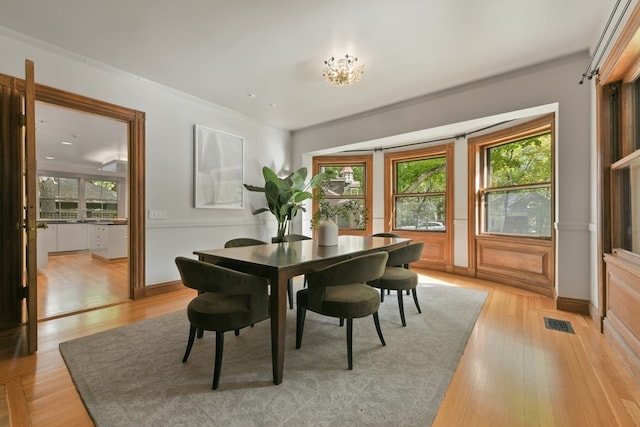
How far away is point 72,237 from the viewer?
7.42m

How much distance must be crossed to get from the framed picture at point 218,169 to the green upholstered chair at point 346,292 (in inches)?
107

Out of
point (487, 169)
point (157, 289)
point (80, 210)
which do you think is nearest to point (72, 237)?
point (80, 210)

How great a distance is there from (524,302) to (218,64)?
456cm

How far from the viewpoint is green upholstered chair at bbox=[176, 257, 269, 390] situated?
1.61 meters

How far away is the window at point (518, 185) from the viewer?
381 centimetres

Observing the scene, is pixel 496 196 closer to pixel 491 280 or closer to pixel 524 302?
pixel 491 280

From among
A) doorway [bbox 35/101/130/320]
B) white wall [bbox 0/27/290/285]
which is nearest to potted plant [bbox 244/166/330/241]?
white wall [bbox 0/27/290/285]

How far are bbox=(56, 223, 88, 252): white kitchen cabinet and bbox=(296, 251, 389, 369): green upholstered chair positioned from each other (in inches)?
331

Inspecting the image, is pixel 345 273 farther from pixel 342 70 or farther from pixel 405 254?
pixel 342 70

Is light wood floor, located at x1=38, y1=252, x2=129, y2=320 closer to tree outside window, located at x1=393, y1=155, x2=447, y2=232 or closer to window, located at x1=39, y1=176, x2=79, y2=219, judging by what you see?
window, located at x1=39, y1=176, x2=79, y2=219

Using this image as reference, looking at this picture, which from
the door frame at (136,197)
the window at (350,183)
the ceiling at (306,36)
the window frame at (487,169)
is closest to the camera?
the ceiling at (306,36)

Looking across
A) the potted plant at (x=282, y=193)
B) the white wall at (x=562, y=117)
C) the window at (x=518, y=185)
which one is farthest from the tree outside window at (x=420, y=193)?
the potted plant at (x=282, y=193)

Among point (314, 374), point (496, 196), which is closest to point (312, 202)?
point (496, 196)

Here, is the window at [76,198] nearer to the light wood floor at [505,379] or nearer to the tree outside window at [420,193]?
the light wood floor at [505,379]
